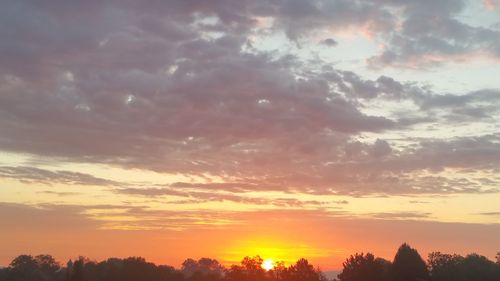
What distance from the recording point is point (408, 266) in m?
88.3

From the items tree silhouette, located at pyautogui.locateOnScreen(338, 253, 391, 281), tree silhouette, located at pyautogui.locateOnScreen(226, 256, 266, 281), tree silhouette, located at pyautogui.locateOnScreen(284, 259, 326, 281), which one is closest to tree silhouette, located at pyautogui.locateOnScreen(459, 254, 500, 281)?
tree silhouette, located at pyautogui.locateOnScreen(338, 253, 391, 281)

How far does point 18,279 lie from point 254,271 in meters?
54.2

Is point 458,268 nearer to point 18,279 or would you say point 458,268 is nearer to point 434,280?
point 434,280

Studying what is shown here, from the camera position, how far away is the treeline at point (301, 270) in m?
89.0

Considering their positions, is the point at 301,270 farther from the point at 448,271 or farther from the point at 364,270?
the point at 448,271

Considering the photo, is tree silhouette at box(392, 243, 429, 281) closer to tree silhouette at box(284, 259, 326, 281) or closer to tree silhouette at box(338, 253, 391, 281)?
tree silhouette at box(338, 253, 391, 281)

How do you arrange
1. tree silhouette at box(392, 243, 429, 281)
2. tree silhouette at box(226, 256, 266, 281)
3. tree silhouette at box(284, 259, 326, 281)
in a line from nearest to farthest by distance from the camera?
tree silhouette at box(392, 243, 429, 281) → tree silhouette at box(284, 259, 326, 281) → tree silhouette at box(226, 256, 266, 281)

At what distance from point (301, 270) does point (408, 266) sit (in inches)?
1289

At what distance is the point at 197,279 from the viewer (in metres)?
132

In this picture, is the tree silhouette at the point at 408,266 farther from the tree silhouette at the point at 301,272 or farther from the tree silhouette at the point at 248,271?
the tree silhouette at the point at 248,271

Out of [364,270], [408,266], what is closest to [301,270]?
[364,270]

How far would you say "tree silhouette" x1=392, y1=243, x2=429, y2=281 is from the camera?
8806 cm

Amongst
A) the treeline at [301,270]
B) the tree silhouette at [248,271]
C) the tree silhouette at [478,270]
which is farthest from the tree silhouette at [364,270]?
the tree silhouette at [248,271]

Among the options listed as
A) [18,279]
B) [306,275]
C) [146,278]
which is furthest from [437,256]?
[18,279]
